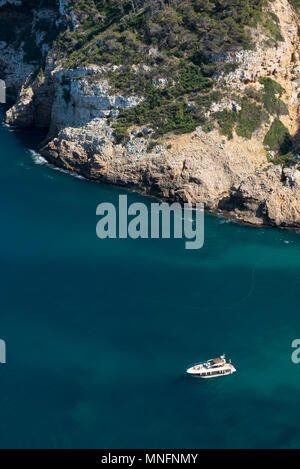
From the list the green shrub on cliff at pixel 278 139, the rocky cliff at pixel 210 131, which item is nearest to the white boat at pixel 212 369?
the rocky cliff at pixel 210 131

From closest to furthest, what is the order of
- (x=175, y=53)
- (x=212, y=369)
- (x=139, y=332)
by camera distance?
1. (x=212, y=369)
2. (x=139, y=332)
3. (x=175, y=53)

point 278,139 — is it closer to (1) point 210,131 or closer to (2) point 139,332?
(1) point 210,131

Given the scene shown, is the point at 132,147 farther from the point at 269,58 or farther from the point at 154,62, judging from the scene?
the point at 269,58

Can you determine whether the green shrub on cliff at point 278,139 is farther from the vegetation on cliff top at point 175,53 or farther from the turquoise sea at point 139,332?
the turquoise sea at point 139,332

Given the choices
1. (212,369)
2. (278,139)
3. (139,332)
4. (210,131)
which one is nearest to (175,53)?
(210,131)

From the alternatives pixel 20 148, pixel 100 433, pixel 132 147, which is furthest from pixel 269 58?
pixel 100 433

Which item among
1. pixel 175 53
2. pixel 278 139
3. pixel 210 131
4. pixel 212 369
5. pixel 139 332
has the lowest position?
pixel 212 369

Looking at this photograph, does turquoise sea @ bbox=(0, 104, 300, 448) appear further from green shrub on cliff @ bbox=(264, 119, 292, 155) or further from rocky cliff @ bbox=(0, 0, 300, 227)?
green shrub on cliff @ bbox=(264, 119, 292, 155)

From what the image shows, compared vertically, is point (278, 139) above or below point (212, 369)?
above

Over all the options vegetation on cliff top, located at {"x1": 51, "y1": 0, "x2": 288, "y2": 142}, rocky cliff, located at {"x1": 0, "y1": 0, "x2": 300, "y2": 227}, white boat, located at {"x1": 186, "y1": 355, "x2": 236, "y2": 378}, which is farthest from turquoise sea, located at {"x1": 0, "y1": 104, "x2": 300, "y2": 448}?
vegetation on cliff top, located at {"x1": 51, "y1": 0, "x2": 288, "y2": 142}
